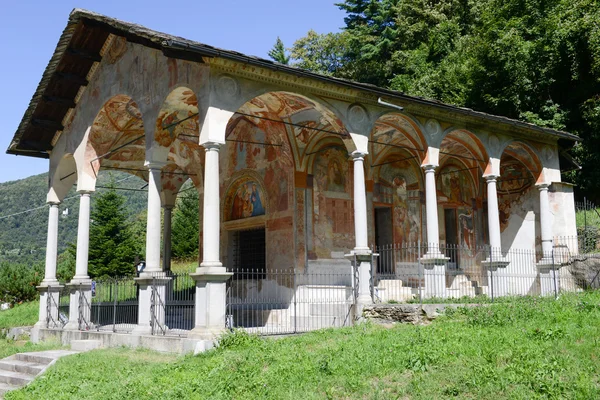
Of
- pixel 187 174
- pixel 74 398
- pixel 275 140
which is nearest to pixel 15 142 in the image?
pixel 187 174

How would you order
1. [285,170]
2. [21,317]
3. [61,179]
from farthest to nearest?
1. [21,317]
2. [61,179]
3. [285,170]

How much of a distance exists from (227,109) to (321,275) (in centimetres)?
585

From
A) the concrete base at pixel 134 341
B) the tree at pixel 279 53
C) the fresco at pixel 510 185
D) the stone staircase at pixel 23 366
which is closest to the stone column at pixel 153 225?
the concrete base at pixel 134 341

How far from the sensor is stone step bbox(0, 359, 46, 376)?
10312 mm

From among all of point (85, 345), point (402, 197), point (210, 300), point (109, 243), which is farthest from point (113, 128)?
point (109, 243)

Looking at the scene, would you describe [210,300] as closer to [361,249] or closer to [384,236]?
[361,249]

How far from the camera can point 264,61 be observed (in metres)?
10.9

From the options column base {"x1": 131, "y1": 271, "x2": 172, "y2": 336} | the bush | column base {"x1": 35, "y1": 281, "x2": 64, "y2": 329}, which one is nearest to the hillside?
the bush

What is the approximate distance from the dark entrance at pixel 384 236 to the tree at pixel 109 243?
52.4 ft

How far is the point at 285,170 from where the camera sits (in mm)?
15398

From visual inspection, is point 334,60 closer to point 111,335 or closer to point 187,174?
point 187,174

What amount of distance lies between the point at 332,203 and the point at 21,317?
37.9 ft

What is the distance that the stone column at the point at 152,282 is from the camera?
441 inches

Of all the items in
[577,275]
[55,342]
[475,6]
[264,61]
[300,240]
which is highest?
[475,6]
